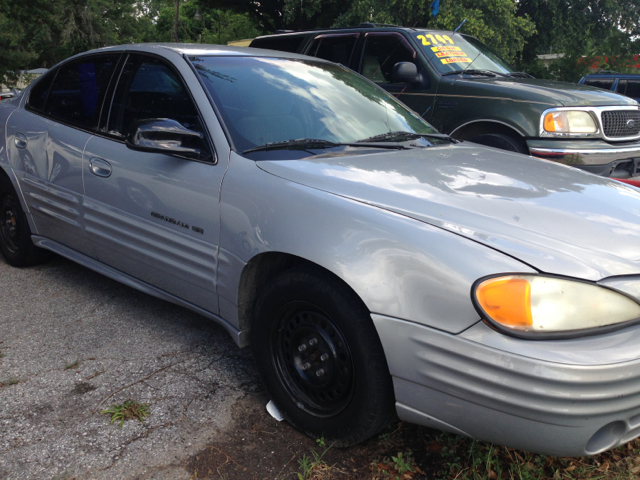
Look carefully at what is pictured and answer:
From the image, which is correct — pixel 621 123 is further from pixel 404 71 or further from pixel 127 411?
pixel 127 411

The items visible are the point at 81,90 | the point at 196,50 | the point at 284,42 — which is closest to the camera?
the point at 196,50

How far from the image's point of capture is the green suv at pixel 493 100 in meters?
5.23

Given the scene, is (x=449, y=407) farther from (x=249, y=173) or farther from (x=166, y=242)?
Result: (x=166, y=242)

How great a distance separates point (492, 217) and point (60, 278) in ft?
11.1

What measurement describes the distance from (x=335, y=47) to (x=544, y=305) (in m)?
5.97

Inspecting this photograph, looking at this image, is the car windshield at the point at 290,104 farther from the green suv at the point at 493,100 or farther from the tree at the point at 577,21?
the tree at the point at 577,21

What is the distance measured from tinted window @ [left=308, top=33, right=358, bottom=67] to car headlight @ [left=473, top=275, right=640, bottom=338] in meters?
5.65

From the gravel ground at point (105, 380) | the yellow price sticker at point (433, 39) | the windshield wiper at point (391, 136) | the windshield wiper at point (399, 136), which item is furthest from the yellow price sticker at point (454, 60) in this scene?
the gravel ground at point (105, 380)

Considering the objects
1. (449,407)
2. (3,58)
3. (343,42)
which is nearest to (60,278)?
(449,407)

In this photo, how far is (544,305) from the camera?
1.77 metres

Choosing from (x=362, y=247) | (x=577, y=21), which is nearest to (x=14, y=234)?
(x=362, y=247)

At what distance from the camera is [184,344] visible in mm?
3297

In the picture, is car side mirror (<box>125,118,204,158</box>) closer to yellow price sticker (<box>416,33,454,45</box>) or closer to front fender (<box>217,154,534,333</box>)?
front fender (<box>217,154,534,333</box>)

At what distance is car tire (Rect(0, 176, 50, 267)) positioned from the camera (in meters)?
4.12
